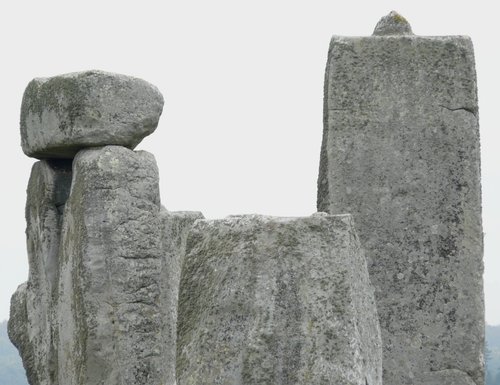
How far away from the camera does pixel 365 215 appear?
786 cm

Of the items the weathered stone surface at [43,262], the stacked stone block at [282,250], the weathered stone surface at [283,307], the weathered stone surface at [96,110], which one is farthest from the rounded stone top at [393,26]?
the weathered stone surface at [43,262]

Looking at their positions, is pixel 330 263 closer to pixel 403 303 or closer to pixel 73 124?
pixel 403 303

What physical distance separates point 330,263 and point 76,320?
4.94 m

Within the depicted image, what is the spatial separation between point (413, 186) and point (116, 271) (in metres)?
2.60

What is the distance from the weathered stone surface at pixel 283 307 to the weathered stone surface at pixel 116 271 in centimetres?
427

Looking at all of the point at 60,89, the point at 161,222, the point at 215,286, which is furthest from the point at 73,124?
the point at 215,286

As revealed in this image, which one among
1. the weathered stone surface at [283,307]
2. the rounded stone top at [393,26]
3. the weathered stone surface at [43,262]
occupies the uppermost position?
the rounded stone top at [393,26]

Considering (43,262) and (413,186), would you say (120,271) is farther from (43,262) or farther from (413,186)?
(413,186)

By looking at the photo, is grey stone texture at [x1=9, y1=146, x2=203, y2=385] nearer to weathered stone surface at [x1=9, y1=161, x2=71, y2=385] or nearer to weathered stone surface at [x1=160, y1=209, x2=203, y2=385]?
weathered stone surface at [x1=160, y1=209, x2=203, y2=385]

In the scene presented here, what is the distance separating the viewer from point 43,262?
34.1 ft

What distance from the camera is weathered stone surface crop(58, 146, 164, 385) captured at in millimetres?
9344

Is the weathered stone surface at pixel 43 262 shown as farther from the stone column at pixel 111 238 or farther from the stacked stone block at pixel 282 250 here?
the stone column at pixel 111 238

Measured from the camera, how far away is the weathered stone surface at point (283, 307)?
494 cm

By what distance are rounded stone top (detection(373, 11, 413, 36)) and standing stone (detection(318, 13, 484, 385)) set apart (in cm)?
10
